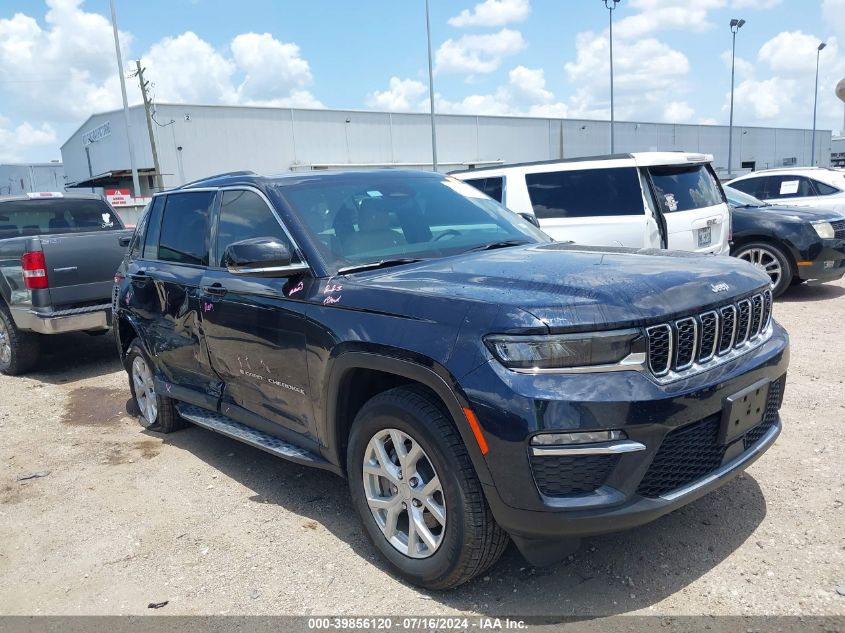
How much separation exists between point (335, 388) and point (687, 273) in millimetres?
1662

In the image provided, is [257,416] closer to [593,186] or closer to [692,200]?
[593,186]

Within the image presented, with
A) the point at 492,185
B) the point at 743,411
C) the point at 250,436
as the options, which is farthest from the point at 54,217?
the point at 743,411

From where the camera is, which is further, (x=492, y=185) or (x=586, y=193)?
(x=492, y=185)

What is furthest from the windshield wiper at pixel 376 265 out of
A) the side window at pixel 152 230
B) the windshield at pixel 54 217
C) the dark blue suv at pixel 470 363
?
the windshield at pixel 54 217

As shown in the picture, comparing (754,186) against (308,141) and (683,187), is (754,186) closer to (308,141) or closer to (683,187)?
(683,187)

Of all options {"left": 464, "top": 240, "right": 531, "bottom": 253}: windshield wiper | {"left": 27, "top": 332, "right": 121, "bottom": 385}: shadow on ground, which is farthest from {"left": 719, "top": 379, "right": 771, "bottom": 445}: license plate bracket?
{"left": 27, "top": 332, "right": 121, "bottom": 385}: shadow on ground

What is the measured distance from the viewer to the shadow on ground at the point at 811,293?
9305 millimetres

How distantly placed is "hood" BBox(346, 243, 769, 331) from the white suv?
396 inches

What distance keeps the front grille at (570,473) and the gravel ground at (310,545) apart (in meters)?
0.67

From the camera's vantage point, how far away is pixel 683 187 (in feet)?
24.5

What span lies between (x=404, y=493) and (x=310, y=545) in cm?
86

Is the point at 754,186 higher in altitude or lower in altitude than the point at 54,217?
lower

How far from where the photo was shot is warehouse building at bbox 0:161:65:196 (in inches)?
2594

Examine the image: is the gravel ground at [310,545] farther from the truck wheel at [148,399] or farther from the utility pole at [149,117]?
the utility pole at [149,117]
